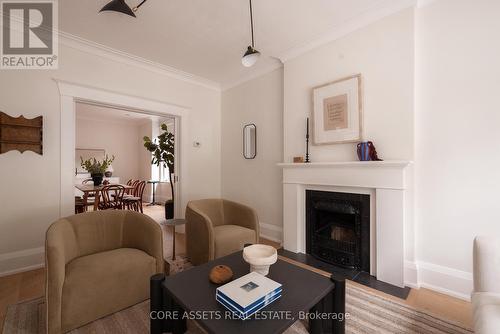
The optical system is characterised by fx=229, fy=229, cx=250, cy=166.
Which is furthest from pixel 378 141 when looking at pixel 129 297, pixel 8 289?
pixel 8 289

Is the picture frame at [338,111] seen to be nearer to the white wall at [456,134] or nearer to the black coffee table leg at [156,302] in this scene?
the white wall at [456,134]

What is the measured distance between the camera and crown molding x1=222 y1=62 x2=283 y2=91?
354 cm

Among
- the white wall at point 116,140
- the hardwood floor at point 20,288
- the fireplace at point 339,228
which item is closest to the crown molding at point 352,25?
the fireplace at point 339,228

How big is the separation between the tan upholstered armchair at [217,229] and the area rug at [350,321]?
A: 2.47ft

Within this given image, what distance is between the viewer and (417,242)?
227cm

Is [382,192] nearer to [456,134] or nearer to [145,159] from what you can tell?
[456,134]

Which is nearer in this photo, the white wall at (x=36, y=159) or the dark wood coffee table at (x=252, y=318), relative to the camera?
the dark wood coffee table at (x=252, y=318)

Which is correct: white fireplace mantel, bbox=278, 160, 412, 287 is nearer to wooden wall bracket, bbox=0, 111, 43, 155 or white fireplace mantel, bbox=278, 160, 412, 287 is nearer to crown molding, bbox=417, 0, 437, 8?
crown molding, bbox=417, 0, 437, 8

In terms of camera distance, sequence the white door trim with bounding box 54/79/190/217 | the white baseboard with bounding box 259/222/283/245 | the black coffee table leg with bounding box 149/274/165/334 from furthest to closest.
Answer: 1. the white baseboard with bounding box 259/222/283/245
2. the white door trim with bounding box 54/79/190/217
3. the black coffee table leg with bounding box 149/274/165/334

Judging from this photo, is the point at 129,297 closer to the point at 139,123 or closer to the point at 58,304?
the point at 58,304

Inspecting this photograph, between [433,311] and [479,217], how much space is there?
885 millimetres

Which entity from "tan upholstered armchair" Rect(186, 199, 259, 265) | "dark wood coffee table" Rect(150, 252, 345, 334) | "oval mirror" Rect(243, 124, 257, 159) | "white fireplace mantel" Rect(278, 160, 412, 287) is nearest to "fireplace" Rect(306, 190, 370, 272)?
"white fireplace mantel" Rect(278, 160, 412, 287)

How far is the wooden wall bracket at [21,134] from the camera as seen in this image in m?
2.47

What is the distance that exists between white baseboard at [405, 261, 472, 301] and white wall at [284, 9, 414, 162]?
1.07 meters
